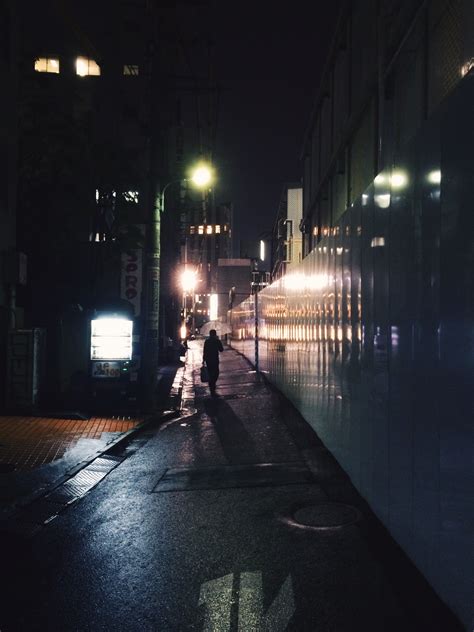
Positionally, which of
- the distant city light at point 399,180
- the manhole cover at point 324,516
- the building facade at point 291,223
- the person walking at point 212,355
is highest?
the building facade at point 291,223

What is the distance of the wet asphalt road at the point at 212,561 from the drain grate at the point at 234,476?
0.03 metres

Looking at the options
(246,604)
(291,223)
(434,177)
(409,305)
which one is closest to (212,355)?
(409,305)

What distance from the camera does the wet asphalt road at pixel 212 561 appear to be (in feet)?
12.8

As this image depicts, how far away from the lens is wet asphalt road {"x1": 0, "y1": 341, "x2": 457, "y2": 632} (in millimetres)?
3910

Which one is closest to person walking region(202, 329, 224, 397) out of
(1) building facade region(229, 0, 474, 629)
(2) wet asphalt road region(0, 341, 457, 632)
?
(1) building facade region(229, 0, 474, 629)

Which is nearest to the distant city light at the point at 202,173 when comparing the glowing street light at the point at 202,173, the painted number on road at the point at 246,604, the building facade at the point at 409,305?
the glowing street light at the point at 202,173

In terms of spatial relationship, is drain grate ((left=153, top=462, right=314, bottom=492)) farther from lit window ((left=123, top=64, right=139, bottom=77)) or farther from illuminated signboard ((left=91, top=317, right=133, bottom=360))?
lit window ((left=123, top=64, right=139, bottom=77))

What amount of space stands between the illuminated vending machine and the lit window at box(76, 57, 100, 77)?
23283mm

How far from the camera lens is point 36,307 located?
1736cm

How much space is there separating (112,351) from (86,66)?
1013 inches

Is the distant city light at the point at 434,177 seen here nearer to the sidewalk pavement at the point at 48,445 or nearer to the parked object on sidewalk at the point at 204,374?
the sidewalk pavement at the point at 48,445

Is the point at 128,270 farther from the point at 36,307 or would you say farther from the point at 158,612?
the point at 158,612

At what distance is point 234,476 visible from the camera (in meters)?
7.93

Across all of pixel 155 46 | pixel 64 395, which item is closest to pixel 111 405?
pixel 64 395
